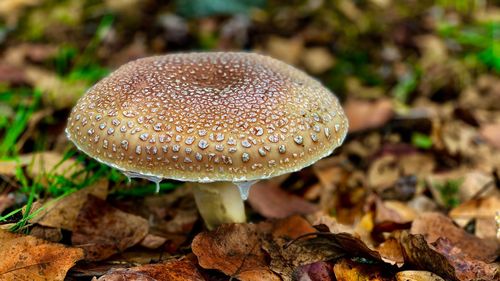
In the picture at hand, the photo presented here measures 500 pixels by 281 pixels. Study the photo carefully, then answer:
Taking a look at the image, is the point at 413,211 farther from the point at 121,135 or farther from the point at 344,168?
the point at 121,135

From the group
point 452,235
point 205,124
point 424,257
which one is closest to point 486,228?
point 452,235

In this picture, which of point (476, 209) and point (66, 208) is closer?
point (66, 208)

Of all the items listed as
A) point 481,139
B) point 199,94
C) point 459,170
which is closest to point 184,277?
point 199,94

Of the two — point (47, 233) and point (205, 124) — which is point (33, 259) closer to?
point (47, 233)

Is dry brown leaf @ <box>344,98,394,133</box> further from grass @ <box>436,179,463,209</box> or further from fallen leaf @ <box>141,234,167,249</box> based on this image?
fallen leaf @ <box>141,234,167,249</box>

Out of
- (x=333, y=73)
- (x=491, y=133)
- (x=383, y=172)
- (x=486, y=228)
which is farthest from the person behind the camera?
(x=333, y=73)

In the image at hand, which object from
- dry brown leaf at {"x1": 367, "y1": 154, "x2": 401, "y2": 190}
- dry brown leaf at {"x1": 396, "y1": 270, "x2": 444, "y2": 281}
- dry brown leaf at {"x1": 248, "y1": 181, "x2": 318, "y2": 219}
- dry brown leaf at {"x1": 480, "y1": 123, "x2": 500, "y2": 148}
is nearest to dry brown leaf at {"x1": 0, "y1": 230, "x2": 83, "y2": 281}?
dry brown leaf at {"x1": 248, "y1": 181, "x2": 318, "y2": 219}

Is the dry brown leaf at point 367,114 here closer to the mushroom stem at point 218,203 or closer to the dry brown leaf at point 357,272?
the mushroom stem at point 218,203
